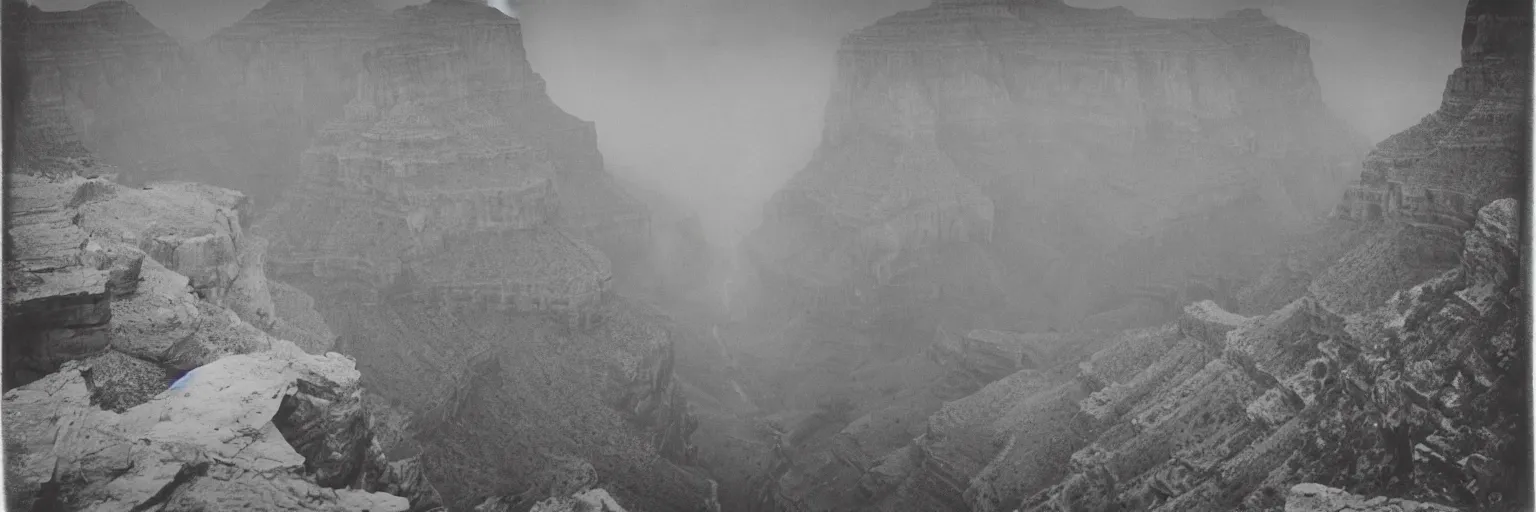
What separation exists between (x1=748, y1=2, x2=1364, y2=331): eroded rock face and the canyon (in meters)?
0.28

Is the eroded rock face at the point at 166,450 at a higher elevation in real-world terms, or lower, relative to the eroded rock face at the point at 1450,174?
lower

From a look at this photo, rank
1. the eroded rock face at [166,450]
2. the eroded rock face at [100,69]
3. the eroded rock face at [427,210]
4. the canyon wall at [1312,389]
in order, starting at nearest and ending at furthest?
the eroded rock face at [166,450] → the canyon wall at [1312,389] → the eroded rock face at [100,69] → the eroded rock face at [427,210]

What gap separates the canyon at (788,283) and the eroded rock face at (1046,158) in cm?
28

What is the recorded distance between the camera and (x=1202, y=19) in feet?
254

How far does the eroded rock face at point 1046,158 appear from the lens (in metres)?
65.2

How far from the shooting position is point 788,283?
220 feet

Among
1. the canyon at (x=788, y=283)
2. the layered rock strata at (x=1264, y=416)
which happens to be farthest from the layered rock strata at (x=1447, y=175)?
the layered rock strata at (x=1264, y=416)

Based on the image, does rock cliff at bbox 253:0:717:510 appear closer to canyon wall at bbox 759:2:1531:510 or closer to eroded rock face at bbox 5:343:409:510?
canyon wall at bbox 759:2:1531:510

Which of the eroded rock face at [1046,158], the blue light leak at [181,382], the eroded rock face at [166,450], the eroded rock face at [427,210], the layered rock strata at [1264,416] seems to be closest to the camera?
the eroded rock face at [166,450]

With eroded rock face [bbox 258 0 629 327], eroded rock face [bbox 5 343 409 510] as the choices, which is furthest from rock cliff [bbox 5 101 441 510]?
eroded rock face [bbox 258 0 629 327]

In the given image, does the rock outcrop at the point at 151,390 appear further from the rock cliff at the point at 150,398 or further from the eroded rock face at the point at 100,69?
the eroded rock face at the point at 100,69

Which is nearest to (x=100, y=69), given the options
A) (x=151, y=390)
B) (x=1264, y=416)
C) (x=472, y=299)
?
(x=472, y=299)

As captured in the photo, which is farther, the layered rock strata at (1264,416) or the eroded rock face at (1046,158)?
the eroded rock face at (1046,158)

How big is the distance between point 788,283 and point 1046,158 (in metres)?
20.9
